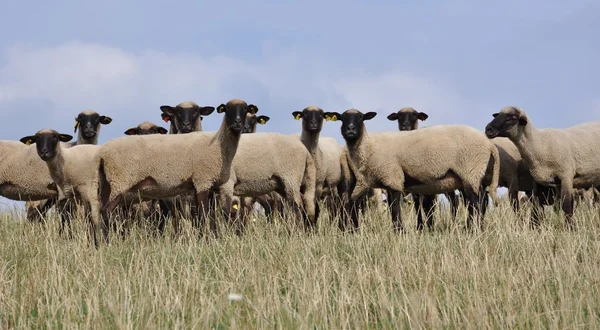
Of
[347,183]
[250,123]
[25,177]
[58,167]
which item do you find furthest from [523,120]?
[25,177]

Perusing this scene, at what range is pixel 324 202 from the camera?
15.7 meters

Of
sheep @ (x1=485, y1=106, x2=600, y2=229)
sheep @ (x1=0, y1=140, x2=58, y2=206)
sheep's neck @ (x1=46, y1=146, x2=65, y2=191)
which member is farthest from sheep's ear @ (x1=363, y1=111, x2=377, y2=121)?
sheep @ (x1=0, y1=140, x2=58, y2=206)

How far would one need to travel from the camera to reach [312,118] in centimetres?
1441

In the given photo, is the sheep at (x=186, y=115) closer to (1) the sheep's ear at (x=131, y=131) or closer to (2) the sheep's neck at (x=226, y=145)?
(1) the sheep's ear at (x=131, y=131)

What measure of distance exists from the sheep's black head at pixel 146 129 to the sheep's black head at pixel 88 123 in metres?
0.68

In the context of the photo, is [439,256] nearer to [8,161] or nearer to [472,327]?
[472,327]

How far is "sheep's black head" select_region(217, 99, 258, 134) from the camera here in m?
12.0

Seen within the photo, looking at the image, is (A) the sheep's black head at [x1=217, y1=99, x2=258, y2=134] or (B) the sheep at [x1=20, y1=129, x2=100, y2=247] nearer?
(A) the sheep's black head at [x1=217, y1=99, x2=258, y2=134]

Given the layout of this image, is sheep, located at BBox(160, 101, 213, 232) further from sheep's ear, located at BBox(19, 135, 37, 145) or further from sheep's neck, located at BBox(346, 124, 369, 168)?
sheep's neck, located at BBox(346, 124, 369, 168)

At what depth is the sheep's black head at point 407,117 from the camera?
1690 cm

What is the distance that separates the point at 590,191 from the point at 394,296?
12.8 m

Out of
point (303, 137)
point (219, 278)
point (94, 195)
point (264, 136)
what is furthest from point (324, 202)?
point (219, 278)

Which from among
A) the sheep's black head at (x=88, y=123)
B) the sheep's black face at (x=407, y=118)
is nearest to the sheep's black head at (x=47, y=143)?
the sheep's black head at (x=88, y=123)

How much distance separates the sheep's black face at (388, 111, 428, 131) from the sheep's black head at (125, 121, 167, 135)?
5.11 meters
